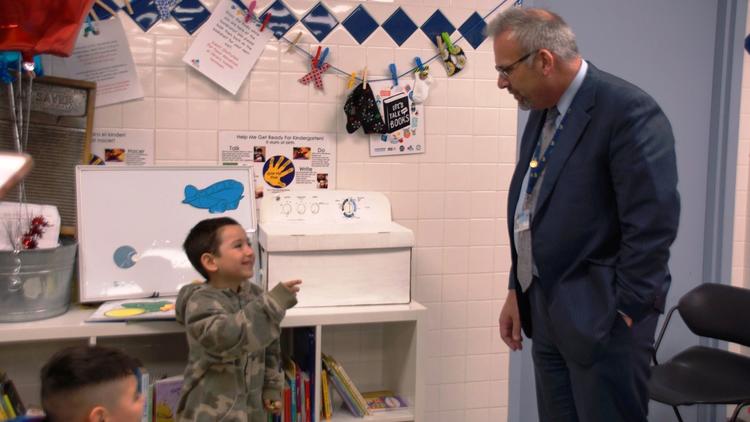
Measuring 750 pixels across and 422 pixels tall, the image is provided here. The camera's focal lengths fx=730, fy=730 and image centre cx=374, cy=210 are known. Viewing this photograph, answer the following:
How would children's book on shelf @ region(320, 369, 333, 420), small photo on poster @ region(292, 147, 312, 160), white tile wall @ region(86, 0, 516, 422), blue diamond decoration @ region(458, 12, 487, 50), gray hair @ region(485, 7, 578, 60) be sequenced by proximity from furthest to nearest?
blue diamond decoration @ region(458, 12, 487, 50), small photo on poster @ region(292, 147, 312, 160), white tile wall @ region(86, 0, 516, 422), children's book on shelf @ region(320, 369, 333, 420), gray hair @ region(485, 7, 578, 60)

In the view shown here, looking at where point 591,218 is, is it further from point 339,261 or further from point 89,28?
point 89,28

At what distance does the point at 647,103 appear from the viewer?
6.35 ft

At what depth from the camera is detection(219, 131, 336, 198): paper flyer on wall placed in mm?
2908

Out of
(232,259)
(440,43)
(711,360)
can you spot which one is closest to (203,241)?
(232,259)

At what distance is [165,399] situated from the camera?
8.30ft

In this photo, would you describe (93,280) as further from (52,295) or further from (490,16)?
(490,16)

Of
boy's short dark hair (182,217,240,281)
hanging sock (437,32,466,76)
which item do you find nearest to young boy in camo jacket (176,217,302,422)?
boy's short dark hair (182,217,240,281)

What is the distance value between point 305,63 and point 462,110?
0.70 meters

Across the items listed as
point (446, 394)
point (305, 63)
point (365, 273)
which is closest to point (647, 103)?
point (365, 273)

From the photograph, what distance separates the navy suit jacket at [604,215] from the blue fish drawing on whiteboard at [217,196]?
47.5 inches

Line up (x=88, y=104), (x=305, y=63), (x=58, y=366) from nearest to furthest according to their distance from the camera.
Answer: (x=58, y=366) → (x=88, y=104) → (x=305, y=63)

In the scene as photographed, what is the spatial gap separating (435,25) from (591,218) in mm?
1375

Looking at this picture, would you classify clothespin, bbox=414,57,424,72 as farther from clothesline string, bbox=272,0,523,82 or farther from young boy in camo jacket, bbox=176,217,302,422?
young boy in camo jacket, bbox=176,217,302,422

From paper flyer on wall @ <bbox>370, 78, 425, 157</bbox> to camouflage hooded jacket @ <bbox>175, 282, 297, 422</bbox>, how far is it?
99 cm
